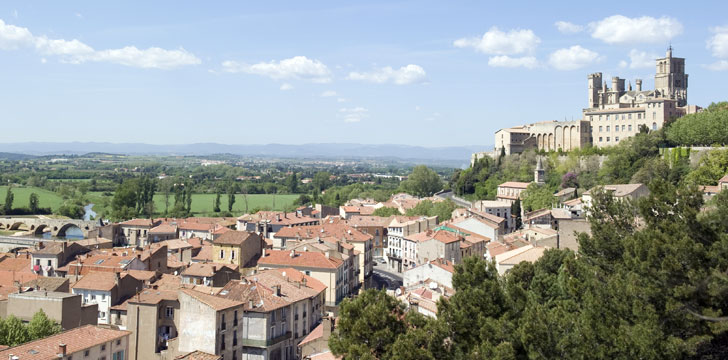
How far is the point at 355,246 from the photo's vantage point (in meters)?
52.1

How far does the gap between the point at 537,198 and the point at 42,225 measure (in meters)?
61.1

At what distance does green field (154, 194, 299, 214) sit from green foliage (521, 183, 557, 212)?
2051 inches

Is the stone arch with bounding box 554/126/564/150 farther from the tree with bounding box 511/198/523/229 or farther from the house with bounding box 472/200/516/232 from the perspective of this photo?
the tree with bounding box 511/198/523/229

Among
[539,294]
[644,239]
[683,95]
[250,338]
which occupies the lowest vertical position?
[250,338]

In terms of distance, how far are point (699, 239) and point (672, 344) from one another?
135 inches

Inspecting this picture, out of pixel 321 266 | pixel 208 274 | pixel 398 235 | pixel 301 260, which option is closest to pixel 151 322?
pixel 208 274

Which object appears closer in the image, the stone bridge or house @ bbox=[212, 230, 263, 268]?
house @ bbox=[212, 230, 263, 268]

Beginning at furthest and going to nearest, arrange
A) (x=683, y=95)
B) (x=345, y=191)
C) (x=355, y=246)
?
(x=345, y=191), (x=683, y=95), (x=355, y=246)

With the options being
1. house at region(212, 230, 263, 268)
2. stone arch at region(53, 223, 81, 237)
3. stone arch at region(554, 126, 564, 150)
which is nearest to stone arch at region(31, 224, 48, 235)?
stone arch at region(53, 223, 81, 237)

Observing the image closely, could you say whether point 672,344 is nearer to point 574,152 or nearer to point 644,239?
point 644,239

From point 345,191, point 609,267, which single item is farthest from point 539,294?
point 345,191

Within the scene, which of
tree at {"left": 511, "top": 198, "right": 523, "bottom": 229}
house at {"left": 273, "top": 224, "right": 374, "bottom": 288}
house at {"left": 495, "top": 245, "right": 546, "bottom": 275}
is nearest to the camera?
house at {"left": 495, "top": 245, "right": 546, "bottom": 275}

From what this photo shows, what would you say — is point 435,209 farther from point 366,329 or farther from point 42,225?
point 366,329

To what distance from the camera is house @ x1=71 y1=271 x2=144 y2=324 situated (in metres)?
34.3
